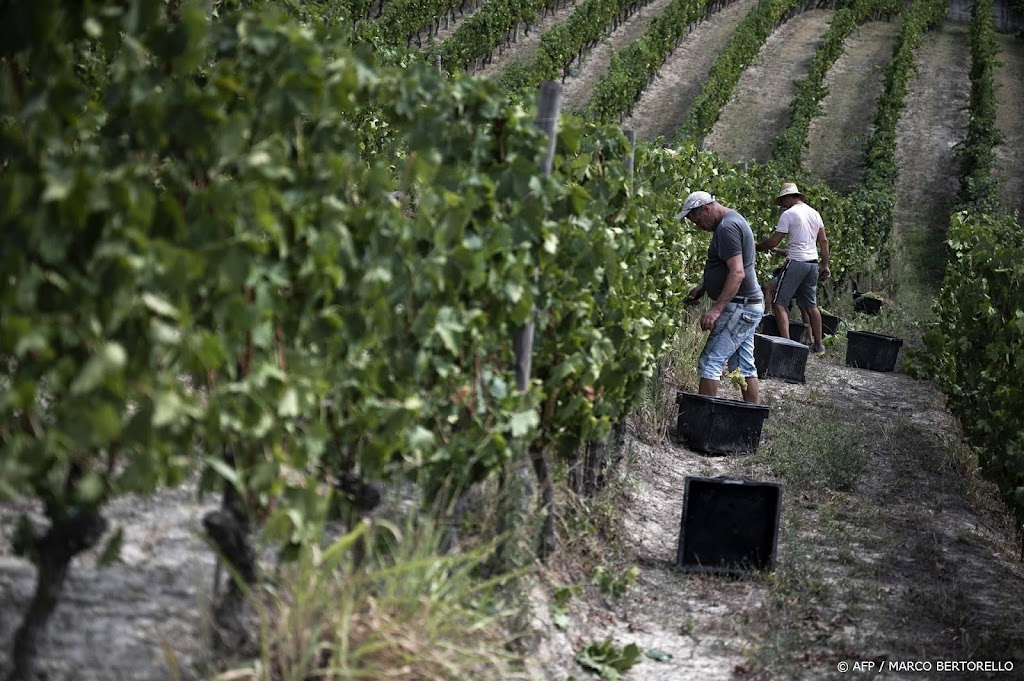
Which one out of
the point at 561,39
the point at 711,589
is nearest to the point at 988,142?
the point at 561,39

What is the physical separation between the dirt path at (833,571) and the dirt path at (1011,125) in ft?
68.6

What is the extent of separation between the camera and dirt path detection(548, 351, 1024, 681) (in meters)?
4.40

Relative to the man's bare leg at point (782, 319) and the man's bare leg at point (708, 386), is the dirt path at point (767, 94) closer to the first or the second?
the man's bare leg at point (782, 319)

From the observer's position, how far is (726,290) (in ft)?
22.3

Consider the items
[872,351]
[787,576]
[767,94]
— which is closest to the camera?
[787,576]

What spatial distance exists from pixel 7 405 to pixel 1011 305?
646 centimetres

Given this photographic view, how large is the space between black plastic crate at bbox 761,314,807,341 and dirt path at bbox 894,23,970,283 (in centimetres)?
1040

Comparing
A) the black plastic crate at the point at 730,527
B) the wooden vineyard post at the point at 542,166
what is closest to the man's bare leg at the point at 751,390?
the black plastic crate at the point at 730,527

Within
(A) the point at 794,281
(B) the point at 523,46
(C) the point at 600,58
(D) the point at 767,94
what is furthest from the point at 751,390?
(B) the point at 523,46

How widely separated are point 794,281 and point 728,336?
3540 mm

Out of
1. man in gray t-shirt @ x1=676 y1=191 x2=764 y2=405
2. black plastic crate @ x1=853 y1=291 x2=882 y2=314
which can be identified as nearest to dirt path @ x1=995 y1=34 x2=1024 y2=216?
black plastic crate @ x1=853 y1=291 x2=882 y2=314

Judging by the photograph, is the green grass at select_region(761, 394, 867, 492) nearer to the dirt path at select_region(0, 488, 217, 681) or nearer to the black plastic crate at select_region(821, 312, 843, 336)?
the dirt path at select_region(0, 488, 217, 681)

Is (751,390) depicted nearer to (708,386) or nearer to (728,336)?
(708,386)

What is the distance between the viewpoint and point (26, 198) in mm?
2172
